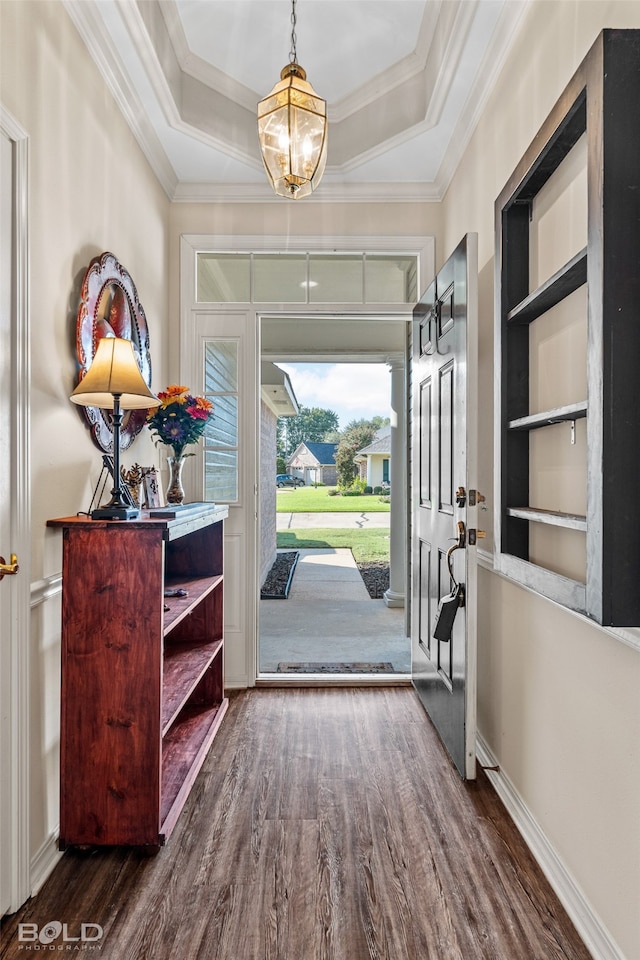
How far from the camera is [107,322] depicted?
2322mm

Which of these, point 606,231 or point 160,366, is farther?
point 160,366

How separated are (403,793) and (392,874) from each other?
0.46 metres

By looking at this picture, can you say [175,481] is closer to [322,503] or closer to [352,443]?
[322,503]

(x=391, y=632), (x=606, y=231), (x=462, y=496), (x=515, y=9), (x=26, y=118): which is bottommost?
(x=391, y=632)

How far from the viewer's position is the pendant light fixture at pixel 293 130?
1828 mm

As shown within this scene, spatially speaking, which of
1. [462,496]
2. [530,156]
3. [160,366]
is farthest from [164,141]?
[462,496]

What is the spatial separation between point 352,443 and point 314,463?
4.14ft

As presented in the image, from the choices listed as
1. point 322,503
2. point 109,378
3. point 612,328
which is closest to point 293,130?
point 109,378

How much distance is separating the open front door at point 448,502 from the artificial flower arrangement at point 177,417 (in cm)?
111

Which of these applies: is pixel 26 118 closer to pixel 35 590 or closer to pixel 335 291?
pixel 35 590

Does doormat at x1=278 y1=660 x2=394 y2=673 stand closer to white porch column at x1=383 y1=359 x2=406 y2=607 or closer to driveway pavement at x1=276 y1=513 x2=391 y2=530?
white porch column at x1=383 y1=359 x2=406 y2=607

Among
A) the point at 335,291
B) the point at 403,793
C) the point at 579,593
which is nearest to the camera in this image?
the point at 579,593

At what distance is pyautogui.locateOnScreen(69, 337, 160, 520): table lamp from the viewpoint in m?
1.91

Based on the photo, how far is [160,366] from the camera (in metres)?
3.23
